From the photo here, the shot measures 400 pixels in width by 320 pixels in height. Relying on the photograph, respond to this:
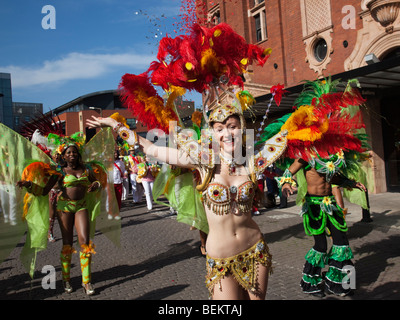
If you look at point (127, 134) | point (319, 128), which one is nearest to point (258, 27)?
point (319, 128)

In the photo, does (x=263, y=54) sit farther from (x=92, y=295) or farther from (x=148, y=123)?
(x=92, y=295)

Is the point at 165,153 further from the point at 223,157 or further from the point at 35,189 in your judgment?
the point at 35,189

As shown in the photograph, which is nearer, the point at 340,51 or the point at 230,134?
the point at 230,134

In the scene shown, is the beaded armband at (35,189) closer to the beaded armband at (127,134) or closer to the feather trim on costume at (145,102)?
the feather trim on costume at (145,102)

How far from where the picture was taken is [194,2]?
13.5 ft

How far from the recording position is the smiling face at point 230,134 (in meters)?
2.85

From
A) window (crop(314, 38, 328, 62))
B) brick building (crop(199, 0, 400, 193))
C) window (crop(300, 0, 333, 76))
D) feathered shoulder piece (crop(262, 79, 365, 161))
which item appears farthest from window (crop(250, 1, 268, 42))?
feathered shoulder piece (crop(262, 79, 365, 161))

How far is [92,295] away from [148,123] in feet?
7.94

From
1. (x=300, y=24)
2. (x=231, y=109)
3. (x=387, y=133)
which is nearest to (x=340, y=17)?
(x=300, y=24)

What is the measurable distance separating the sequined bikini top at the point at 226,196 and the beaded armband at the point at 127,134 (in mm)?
882

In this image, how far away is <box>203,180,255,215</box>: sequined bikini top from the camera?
274cm

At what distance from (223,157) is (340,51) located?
13.1 m

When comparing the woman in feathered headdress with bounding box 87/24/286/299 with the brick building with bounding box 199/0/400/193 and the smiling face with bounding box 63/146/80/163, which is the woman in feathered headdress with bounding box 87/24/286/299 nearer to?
the smiling face with bounding box 63/146/80/163

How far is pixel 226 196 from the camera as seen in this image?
8.98ft
